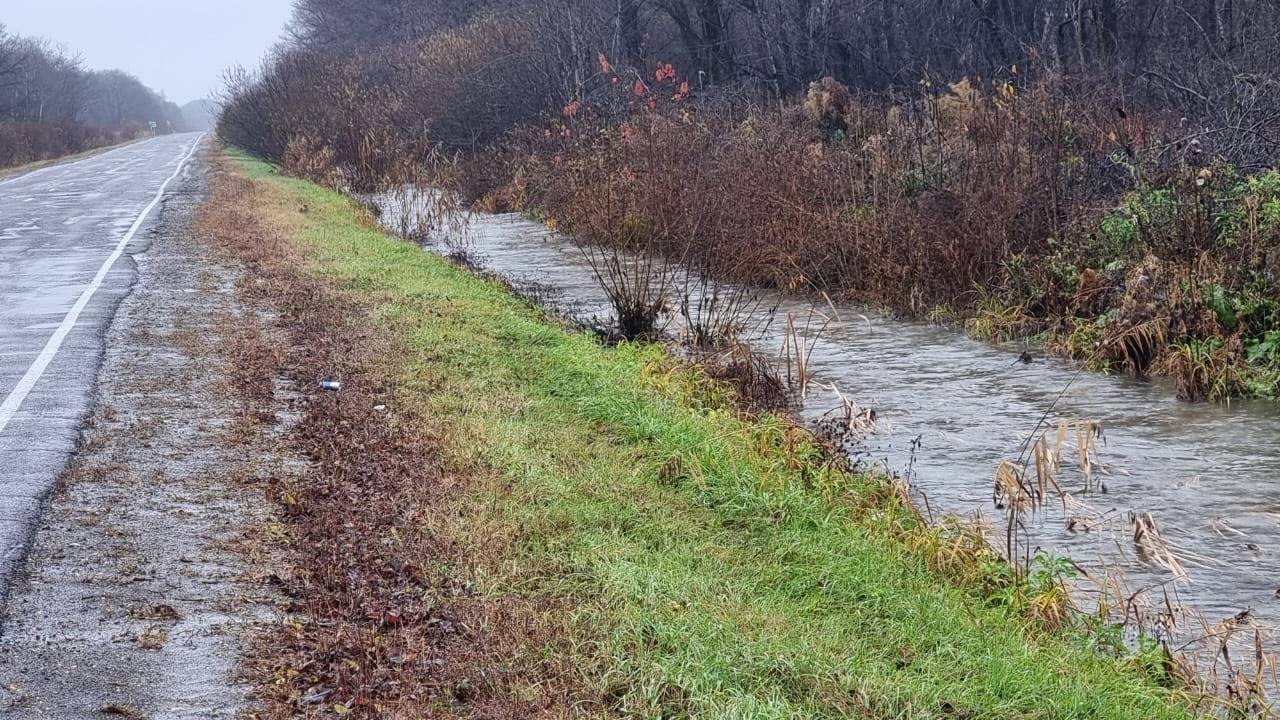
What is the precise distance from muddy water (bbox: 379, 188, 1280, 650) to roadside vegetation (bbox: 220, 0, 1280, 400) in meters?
0.68

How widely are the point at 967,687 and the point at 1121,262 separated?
8412 mm

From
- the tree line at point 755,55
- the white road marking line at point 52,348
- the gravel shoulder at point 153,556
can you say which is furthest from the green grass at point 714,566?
the tree line at point 755,55

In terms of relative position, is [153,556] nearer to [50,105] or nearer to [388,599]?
[388,599]

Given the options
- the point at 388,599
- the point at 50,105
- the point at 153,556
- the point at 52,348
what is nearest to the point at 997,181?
the point at 52,348

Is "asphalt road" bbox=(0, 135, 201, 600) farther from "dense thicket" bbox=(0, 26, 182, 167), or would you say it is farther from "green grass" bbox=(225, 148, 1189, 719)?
"dense thicket" bbox=(0, 26, 182, 167)

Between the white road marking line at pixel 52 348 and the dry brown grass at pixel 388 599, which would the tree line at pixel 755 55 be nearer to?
the white road marking line at pixel 52 348

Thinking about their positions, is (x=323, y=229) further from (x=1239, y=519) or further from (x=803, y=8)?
(x=1239, y=519)

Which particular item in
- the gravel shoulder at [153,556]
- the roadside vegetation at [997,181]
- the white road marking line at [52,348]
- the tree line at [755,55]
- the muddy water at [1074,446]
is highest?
the tree line at [755,55]

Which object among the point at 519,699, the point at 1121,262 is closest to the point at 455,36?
the point at 1121,262

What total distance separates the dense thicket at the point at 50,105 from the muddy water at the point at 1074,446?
50301 millimetres

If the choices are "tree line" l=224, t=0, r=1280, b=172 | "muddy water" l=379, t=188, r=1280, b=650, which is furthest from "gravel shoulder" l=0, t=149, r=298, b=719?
"tree line" l=224, t=0, r=1280, b=172

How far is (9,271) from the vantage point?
54.7ft

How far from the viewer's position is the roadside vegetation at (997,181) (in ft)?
38.2

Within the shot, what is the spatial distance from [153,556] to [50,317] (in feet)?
25.5
